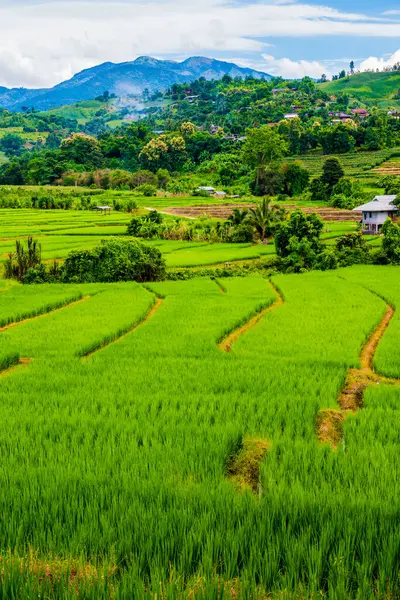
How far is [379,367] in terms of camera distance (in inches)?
367

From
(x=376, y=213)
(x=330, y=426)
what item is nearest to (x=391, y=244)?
(x=376, y=213)

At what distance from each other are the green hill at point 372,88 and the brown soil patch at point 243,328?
11727 centimetres

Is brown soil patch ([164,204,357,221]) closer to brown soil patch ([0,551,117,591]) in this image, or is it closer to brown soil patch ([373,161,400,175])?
brown soil patch ([373,161,400,175])

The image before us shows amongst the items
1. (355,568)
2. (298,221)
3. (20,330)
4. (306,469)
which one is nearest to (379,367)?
(306,469)

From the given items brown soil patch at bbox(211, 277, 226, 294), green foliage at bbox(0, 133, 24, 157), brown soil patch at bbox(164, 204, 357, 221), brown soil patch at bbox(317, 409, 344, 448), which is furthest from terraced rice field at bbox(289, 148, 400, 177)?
green foliage at bbox(0, 133, 24, 157)

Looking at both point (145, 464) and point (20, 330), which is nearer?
point (145, 464)

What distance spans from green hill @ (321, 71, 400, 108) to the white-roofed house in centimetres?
9470

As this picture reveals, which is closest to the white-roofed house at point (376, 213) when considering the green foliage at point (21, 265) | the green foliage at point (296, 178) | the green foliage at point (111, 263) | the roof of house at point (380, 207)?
the roof of house at point (380, 207)

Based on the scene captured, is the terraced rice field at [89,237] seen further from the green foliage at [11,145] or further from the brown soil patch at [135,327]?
the green foliage at [11,145]

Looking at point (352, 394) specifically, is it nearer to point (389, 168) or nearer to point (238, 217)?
point (238, 217)

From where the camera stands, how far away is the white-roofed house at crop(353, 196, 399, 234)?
115ft

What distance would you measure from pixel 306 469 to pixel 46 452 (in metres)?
2.56

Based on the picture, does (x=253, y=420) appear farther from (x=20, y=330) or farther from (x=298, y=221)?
(x=298, y=221)

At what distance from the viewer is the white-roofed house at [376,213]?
34.9m
